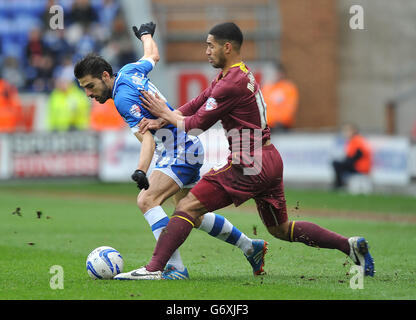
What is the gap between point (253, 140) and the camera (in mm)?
7207

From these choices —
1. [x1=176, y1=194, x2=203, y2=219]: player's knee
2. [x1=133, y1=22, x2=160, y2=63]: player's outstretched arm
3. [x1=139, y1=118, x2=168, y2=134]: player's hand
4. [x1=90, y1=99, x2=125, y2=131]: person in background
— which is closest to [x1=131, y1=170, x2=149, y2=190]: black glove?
[x1=176, y1=194, x2=203, y2=219]: player's knee

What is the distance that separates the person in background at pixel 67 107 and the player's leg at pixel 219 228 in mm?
14378

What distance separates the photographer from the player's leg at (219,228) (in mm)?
7676

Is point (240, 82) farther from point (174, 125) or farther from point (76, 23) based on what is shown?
point (76, 23)

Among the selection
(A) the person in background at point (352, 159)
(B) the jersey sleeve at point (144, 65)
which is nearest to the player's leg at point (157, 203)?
(B) the jersey sleeve at point (144, 65)

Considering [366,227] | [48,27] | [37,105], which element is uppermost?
[48,27]

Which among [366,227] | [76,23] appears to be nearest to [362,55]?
[76,23]

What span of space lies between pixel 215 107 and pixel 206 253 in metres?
2.90

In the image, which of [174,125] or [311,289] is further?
[174,125]

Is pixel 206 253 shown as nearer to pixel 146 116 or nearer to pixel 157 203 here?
pixel 157 203

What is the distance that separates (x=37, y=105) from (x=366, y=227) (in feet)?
41.9

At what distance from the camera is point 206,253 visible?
9.53 metres

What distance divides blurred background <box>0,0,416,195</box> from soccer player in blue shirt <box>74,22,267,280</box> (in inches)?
495

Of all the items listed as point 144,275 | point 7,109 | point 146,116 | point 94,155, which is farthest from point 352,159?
point 144,275
